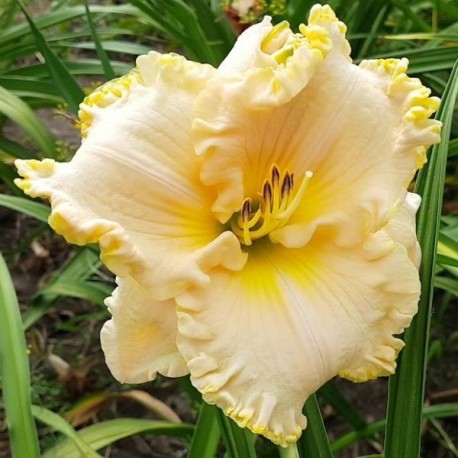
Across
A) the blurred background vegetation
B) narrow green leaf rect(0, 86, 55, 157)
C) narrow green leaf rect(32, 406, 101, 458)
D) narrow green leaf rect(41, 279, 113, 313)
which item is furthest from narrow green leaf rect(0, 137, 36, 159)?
narrow green leaf rect(32, 406, 101, 458)

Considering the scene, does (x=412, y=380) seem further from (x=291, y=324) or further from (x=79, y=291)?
(x=79, y=291)

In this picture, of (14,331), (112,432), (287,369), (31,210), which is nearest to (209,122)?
(287,369)

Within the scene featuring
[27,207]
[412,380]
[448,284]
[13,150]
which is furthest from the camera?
[13,150]

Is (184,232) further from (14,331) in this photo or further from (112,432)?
(112,432)

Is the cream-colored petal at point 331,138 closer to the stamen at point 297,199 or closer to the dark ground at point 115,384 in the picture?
the stamen at point 297,199

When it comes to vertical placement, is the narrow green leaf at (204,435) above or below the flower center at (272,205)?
below

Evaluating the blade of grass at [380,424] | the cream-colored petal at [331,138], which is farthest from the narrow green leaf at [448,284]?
the cream-colored petal at [331,138]

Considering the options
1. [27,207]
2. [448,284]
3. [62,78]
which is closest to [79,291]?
[27,207]
